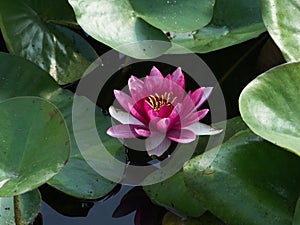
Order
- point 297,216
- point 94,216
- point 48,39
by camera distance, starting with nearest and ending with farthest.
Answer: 1. point 297,216
2. point 94,216
3. point 48,39

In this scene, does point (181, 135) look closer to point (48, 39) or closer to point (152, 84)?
point (152, 84)

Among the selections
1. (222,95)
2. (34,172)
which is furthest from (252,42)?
(34,172)

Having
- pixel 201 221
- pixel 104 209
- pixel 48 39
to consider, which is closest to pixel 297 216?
pixel 201 221

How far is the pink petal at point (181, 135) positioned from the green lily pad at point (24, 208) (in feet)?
0.99

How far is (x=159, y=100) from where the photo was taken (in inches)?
Result: 52.2

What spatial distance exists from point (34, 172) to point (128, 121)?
0.93 ft

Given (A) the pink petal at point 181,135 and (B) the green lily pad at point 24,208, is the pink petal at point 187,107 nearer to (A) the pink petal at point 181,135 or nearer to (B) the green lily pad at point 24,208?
(A) the pink petal at point 181,135

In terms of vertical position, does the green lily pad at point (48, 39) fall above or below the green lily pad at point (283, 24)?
below

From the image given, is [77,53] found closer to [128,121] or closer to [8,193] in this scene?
[128,121]

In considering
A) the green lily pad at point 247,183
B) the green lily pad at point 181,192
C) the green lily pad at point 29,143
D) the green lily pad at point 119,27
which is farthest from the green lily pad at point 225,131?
the green lily pad at point 29,143

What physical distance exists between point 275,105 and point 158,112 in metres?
0.25

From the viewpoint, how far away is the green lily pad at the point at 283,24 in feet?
4.22

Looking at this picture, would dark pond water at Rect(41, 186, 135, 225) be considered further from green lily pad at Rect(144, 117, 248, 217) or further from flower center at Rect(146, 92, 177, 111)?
flower center at Rect(146, 92, 177, 111)

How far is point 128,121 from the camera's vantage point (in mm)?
1318
